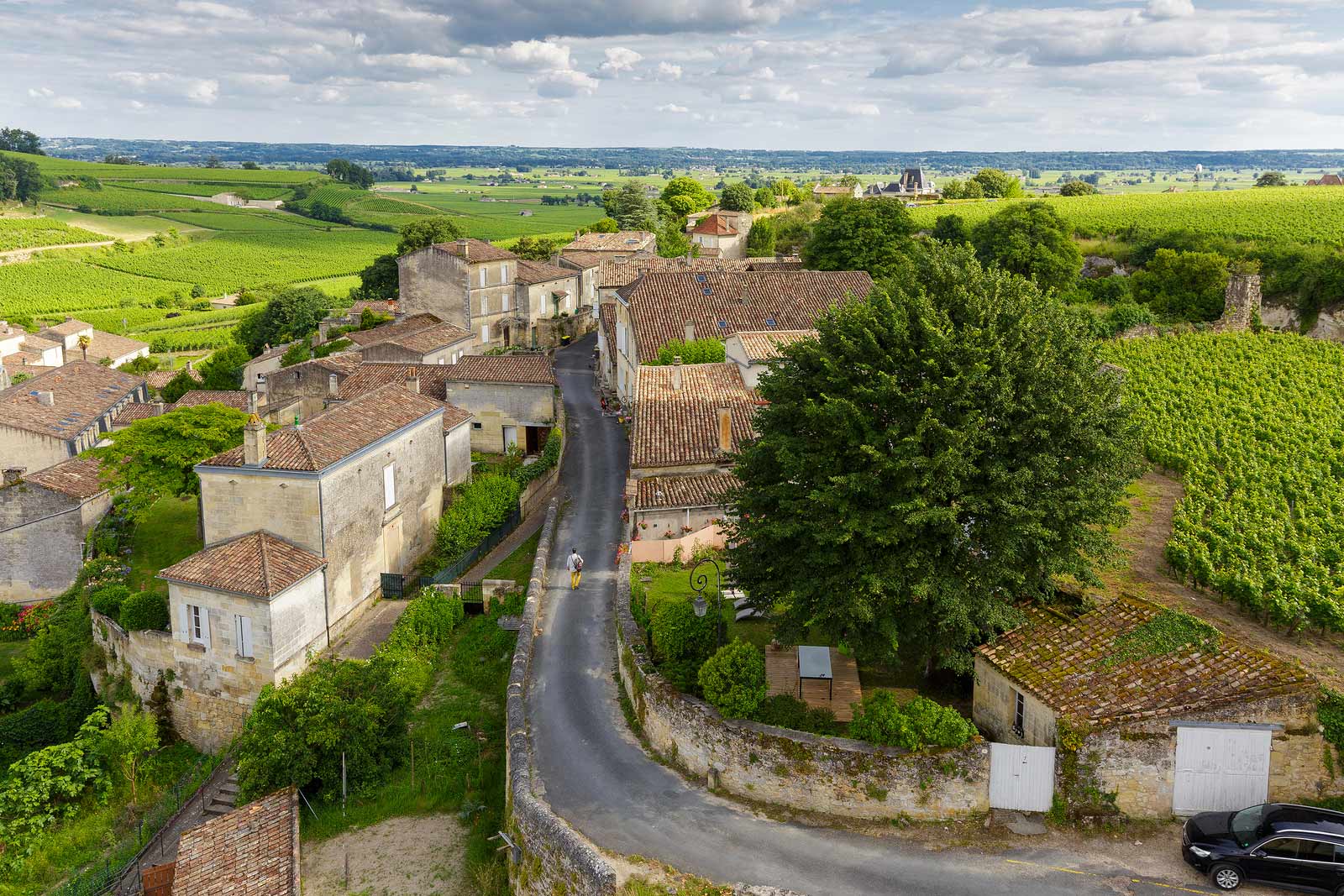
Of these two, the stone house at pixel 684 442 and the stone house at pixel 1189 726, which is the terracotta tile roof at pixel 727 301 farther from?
the stone house at pixel 1189 726

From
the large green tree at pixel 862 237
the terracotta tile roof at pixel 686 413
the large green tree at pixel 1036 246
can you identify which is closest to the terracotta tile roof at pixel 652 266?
the large green tree at pixel 862 237

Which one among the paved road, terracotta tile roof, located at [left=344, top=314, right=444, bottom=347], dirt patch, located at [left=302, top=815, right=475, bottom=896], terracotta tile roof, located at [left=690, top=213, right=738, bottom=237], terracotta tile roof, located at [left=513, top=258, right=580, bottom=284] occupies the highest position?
terracotta tile roof, located at [left=690, top=213, right=738, bottom=237]

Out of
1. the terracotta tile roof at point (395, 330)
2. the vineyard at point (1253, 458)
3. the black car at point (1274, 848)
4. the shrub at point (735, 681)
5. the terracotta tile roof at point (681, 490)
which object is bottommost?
the black car at point (1274, 848)

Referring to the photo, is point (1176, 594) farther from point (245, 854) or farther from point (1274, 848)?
point (245, 854)

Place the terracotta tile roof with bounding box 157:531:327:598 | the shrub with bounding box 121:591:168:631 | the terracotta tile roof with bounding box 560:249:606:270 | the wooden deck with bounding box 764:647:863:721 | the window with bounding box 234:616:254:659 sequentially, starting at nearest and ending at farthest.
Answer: the wooden deck with bounding box 764:647:863:721, the terracotta tile roof with bounding box 157:531:327:598, the window with bounding box 234:616:254:659, the shrub with bounding box 121:591:168:631, the terracotta tile roof with bounding box 560:249:606:270

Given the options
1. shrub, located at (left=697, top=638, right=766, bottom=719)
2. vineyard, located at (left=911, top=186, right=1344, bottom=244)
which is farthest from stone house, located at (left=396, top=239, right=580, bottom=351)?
shrub, located at (left=697, top=638, right=766, bottom=719)

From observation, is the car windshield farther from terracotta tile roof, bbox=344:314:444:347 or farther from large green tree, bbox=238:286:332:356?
large green tree, bbox=238:286:332:356

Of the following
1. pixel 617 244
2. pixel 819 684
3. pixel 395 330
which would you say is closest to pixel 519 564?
pixel 819 684

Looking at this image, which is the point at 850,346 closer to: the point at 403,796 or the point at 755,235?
the point at 403,796
